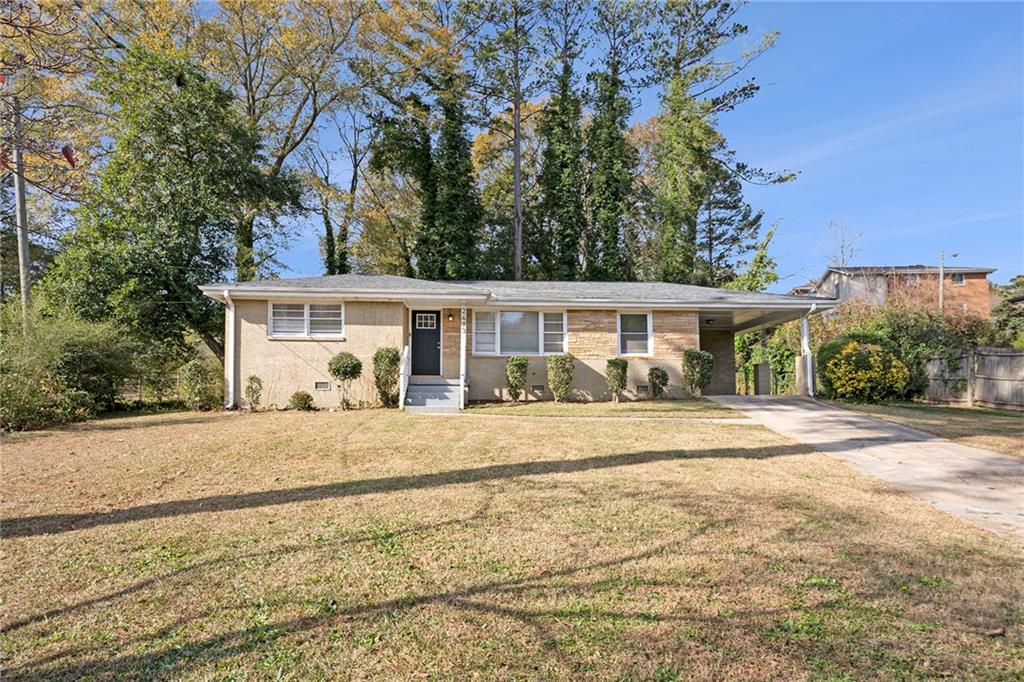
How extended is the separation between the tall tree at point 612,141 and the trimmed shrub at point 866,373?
1231cm

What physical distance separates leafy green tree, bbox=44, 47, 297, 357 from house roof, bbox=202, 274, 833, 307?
12.5 ft

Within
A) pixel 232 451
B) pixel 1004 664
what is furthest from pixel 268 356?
pixel 1004 664

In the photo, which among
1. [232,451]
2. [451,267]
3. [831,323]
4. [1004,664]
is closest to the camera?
[1004,664]

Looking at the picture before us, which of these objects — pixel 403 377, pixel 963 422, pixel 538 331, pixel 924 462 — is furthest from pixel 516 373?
pixel 963 422

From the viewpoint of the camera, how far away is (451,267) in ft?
76.9

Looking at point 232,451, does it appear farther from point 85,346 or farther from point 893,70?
point 893,70

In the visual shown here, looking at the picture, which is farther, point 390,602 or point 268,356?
point 268,356

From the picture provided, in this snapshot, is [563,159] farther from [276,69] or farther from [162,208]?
[162,208]

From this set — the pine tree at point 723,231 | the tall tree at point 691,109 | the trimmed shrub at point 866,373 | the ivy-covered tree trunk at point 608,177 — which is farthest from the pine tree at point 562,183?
the trimmed shrub at point 866,373

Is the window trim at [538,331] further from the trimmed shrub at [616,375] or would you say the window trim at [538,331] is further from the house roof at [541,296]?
the trimmed shrub at [616,375]

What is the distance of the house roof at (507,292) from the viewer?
44.3 ft

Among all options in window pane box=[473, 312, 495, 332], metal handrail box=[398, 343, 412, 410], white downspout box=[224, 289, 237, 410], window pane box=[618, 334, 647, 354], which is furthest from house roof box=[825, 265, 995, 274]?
white downspout box=[224, 289, 237, 410]

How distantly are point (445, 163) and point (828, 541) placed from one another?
76.3 feet

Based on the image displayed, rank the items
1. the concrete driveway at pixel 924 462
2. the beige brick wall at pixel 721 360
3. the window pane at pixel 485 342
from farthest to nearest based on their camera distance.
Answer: the beige brick wall at pixel 721 360, the window pane at pixel 485 342, the concrete driveway at pixel 924 462
